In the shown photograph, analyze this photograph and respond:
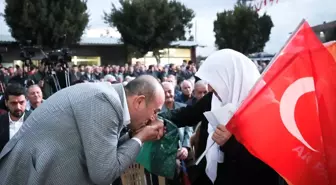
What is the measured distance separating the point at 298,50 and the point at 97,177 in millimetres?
1245

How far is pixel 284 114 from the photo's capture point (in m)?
2.10

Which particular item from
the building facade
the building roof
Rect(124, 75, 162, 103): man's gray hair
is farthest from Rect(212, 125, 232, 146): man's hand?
the building roof

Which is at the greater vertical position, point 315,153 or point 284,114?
point 284,114

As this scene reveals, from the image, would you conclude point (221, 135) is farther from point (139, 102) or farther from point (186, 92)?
point (186, 92)

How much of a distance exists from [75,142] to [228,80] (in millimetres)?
1119

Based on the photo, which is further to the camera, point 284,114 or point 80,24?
point 80,24

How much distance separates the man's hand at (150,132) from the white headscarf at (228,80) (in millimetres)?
467

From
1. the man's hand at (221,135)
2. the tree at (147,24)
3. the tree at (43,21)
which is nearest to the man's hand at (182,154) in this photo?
the man's hand at (221,135)

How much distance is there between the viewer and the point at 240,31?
141ft

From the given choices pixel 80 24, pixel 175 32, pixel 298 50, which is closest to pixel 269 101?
pixel 298 50

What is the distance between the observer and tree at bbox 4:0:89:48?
2625cm

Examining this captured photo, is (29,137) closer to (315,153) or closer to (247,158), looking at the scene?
(247,158)

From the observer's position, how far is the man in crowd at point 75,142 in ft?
6.13

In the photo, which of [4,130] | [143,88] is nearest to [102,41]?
[4,130]
